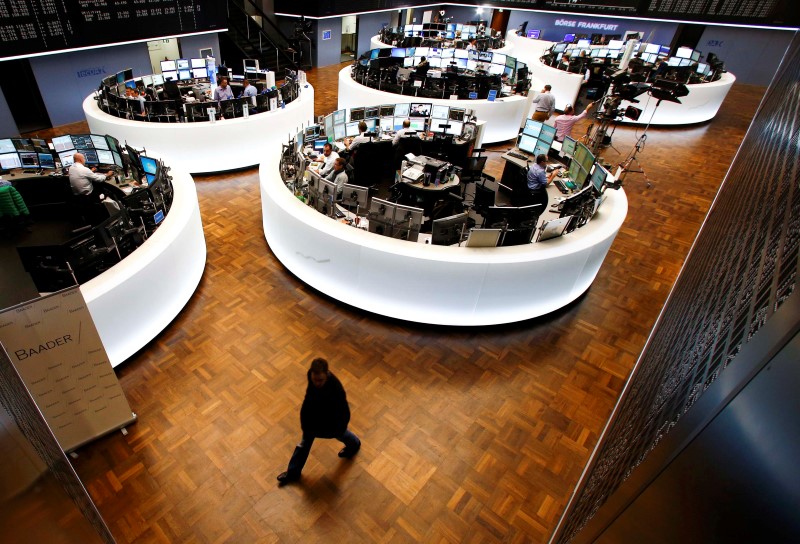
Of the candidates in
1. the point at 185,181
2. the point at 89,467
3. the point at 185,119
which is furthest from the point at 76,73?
the point at 89,467

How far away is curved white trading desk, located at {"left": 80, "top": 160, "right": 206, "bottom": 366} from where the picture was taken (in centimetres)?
375

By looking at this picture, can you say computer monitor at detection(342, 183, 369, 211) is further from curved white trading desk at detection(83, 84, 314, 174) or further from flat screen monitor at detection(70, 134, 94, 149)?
flat screen monitor at detection(70, 134, 94, 149)

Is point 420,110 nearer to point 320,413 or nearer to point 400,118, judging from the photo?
point 400,118

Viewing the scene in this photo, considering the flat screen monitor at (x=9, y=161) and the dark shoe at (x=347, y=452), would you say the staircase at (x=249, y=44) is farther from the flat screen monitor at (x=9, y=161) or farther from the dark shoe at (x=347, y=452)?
the dark shoe at (x=347, y=452)

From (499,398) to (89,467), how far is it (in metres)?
3.54

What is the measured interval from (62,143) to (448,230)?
5.20 m

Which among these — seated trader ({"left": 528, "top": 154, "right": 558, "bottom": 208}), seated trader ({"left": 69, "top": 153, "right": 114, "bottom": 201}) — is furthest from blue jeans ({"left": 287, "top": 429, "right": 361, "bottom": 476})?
seated trader ({"left": 528, "top": 154, "right": 558, "bottom": 208})

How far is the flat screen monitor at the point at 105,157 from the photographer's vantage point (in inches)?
226

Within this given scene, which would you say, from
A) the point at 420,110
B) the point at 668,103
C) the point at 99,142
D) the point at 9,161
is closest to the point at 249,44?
the point at 420,110

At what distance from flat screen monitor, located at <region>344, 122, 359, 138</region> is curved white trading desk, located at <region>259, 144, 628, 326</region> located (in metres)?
2.19

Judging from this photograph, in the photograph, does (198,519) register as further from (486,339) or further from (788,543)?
(788,543)

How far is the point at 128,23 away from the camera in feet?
29.5

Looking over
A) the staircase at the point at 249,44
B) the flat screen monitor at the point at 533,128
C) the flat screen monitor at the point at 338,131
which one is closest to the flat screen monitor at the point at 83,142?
the flat screen monitor at the point at 338,131

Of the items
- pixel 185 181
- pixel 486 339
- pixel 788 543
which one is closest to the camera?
pixel 788 543
